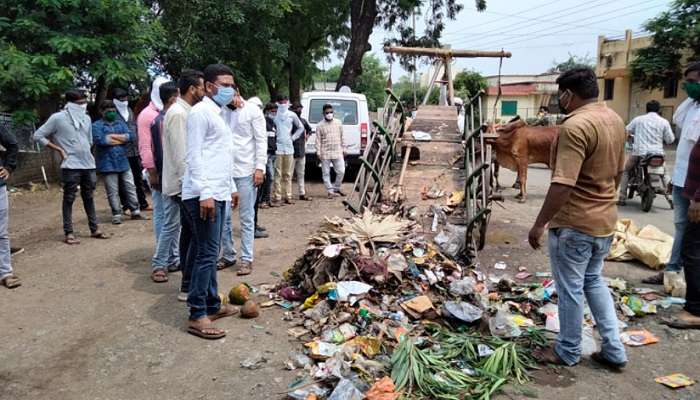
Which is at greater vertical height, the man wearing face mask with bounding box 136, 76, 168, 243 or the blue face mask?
the blue face mask

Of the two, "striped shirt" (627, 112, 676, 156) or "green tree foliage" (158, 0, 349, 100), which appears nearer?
"striped shirt" (627, 112, 676, 156)

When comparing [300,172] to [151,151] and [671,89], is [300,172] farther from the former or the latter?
[671,89]

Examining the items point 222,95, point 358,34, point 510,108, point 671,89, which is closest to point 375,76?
point 510,108

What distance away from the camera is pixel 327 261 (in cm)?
426

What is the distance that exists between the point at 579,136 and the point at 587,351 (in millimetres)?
1480

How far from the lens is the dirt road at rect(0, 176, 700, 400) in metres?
3.10

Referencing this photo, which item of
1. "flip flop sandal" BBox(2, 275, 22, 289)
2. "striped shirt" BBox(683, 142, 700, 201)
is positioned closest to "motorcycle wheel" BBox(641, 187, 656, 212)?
"striped shirt" BBox(683, 142, 700, 201)

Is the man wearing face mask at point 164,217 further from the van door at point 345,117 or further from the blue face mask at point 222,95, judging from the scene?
the van door at point 345,117

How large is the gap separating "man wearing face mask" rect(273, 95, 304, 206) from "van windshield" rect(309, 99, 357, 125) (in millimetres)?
1759

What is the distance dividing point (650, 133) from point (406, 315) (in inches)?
242

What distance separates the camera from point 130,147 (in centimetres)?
762

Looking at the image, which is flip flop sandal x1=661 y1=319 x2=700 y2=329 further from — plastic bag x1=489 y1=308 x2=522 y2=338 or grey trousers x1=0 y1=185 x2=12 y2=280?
grey trousers x1=0 y1=185 x2=12 y2=280

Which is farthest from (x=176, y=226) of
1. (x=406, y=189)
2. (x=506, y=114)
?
(x=506, y=114)

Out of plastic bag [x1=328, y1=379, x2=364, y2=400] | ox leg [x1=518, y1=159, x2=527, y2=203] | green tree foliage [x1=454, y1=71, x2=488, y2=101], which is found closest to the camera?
plastic bag [x1=328, y1=379, x2=364, y2=400]
